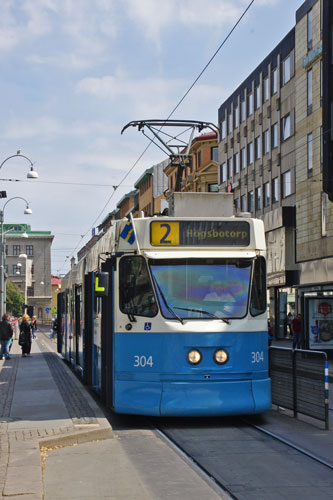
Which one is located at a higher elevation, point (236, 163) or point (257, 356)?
point (236, 163)

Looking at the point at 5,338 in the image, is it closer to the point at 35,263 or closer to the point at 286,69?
the point at 286,69

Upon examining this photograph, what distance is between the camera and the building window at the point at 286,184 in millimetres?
43438

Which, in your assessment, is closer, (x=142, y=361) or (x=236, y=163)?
(x=142, y=361)

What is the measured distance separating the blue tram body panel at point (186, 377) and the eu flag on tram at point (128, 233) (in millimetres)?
1256

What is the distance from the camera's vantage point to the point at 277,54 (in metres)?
45.4

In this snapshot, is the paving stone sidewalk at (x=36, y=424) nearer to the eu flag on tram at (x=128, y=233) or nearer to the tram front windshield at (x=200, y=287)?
the tram front windshield at (x=200, y=287)

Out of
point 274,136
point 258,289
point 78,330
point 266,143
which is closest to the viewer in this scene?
point 258,289

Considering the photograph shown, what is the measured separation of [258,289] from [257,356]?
89cm

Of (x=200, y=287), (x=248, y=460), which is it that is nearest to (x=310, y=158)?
(x=200, y=287)

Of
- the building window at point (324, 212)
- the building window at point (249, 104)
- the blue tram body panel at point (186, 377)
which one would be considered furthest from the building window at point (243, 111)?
the blue tram body panel at point (186, 377)

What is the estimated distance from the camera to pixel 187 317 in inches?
415

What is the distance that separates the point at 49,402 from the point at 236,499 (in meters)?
6.91

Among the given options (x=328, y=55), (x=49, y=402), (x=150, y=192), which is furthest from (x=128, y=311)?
(x=150, y=192)

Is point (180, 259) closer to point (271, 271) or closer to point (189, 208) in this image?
point (189, 208)
